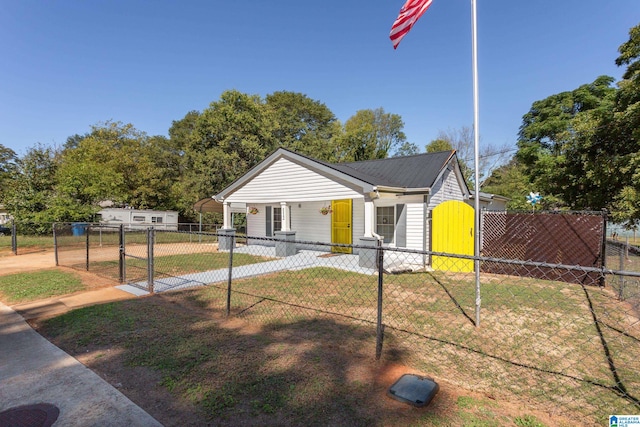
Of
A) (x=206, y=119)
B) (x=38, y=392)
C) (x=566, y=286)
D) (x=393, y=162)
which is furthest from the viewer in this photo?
(x=206, y=119)

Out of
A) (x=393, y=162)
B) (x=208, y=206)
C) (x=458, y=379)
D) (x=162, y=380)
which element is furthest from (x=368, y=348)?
(x=208, y=206)

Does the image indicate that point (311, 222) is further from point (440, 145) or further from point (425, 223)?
point (440, 145)

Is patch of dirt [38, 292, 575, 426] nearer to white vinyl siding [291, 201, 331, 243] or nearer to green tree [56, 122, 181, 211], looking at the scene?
white vinyl siding [291, 201, 331, 243]

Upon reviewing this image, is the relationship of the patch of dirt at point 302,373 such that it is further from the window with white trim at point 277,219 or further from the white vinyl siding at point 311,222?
the window with white trim at point 277,219

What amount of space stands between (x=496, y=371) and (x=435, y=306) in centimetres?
237

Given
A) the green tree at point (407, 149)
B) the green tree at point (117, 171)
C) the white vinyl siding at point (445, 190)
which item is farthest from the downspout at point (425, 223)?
the green tree at point (407, 149)

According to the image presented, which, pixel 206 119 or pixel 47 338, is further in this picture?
pixel 206 119

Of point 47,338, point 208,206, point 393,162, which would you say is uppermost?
point 393,162

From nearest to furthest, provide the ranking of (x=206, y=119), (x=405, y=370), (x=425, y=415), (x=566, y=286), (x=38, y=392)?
1. (x=425, y=415)
2. (x=38, y=392)
3. (x=405, y=370)
4. (x=566, y=286)
5. (x=206, y=119)

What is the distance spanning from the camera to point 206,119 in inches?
932

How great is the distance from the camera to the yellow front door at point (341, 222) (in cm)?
1254

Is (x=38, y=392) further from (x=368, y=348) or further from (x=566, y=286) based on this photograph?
(x=566, y=286)

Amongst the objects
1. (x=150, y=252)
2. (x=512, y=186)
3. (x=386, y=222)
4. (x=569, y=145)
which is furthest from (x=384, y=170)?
(x=512, y=186)

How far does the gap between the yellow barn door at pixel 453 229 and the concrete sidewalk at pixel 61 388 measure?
27.2 feet
